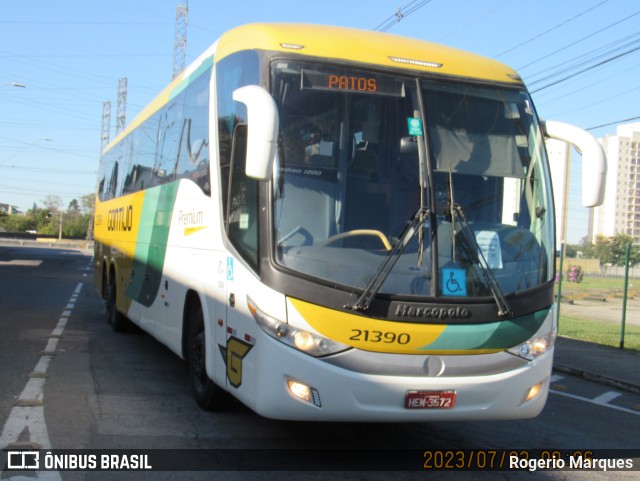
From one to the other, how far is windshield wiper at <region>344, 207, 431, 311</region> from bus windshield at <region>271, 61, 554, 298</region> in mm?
18

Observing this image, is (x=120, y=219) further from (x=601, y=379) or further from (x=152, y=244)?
(x=601, y=379)

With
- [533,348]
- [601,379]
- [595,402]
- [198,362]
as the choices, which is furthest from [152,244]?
[601,379]

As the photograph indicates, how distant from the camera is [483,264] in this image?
5.52 m

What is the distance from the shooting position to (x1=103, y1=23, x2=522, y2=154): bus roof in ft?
19.3

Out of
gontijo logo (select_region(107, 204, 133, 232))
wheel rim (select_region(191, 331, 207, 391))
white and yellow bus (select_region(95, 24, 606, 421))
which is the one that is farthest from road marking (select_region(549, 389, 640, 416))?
gontijo logo (select_region(107, 204, 133, 232))

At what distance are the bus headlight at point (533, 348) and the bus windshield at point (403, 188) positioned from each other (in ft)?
1.44

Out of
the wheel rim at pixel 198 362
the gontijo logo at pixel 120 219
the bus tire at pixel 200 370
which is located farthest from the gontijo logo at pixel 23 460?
the gontijo logo at pixel 120 219

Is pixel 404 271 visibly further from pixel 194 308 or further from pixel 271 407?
pixel 194 308

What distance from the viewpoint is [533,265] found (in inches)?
229

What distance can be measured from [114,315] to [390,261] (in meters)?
8.76

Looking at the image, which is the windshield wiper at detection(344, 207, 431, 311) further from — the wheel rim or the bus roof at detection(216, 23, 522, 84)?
the wheel rim

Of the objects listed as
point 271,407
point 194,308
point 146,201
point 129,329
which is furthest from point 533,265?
point 129,329

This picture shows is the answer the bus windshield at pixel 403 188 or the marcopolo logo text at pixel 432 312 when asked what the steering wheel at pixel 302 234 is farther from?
the marcopolo logo text at pixel 432 312

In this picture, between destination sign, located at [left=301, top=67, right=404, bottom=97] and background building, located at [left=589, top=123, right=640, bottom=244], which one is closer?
destination sign, located at [left=301, top=67, right=404, bottom=97]
